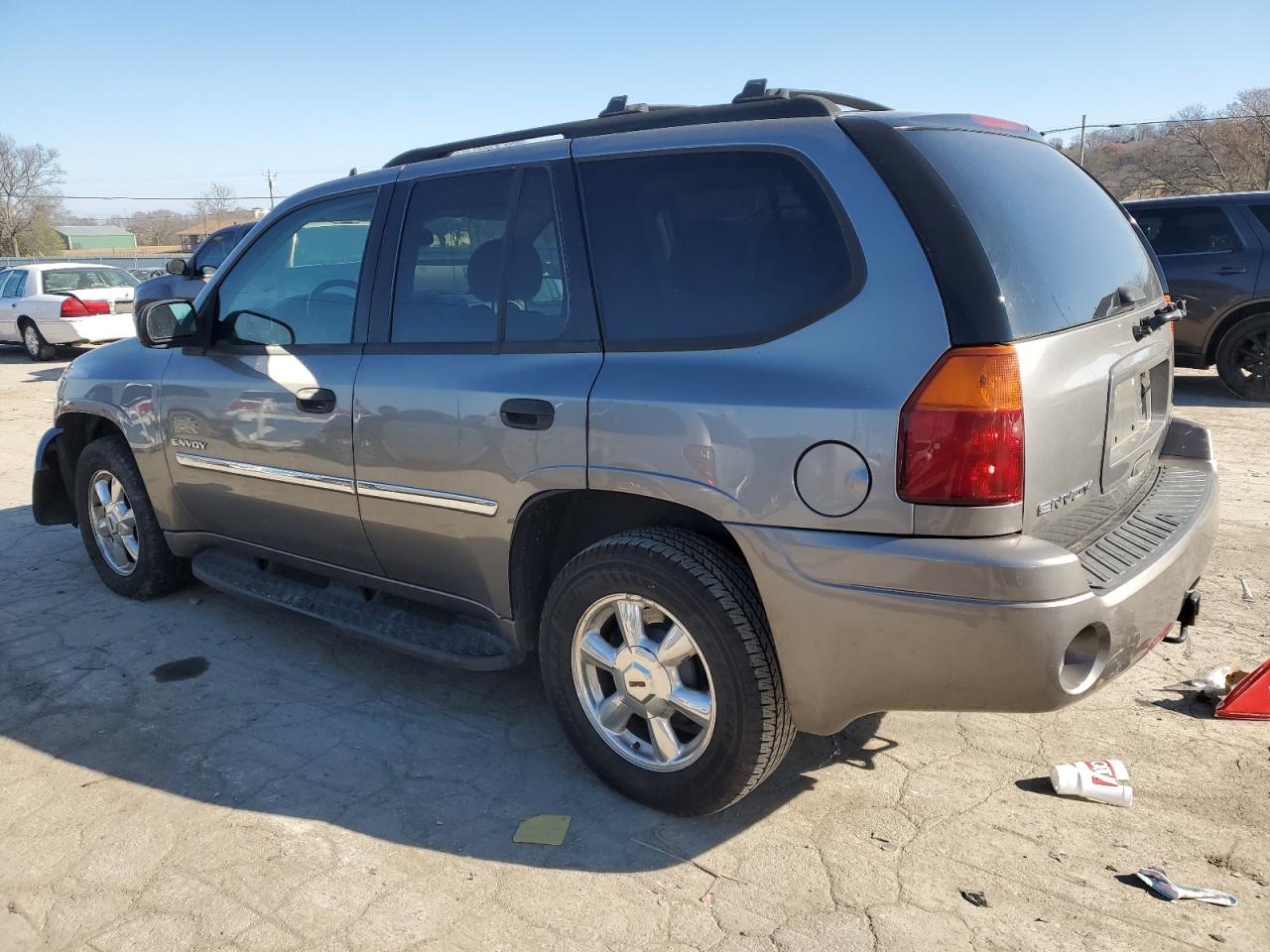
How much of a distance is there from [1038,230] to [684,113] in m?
1.10

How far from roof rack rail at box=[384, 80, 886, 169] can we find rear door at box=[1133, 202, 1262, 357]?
750 cm

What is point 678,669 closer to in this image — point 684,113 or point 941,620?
point 941,620

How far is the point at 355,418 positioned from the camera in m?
3.54

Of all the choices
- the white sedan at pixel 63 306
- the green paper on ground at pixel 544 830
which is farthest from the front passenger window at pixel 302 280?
the white sedan at pixel 63 306

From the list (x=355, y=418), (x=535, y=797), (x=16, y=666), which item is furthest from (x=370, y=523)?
(x=16, y=666)

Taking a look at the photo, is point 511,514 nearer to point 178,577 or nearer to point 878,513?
point 878,513

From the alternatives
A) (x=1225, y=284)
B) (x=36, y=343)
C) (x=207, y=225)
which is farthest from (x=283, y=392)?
(x=207, y=225)

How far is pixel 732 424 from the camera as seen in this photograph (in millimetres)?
2594

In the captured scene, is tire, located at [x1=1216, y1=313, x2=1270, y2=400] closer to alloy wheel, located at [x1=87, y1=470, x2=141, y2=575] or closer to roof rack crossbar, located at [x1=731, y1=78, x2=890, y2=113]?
roof rack crossbar, located at [x1=731, y1=78, x2=890, y2=113]

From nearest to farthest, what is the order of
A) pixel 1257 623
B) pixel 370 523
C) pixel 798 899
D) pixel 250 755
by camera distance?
1. pixel 798 899
2. pixel 250 755
3. pixel 370 523
4. pixel 1257 623

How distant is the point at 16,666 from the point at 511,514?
2.53 metres

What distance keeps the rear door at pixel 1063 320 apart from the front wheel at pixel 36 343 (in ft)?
57.1

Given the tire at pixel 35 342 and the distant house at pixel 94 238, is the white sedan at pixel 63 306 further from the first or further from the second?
the distant house at pixel 94 238

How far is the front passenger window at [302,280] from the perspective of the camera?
3754 mm
